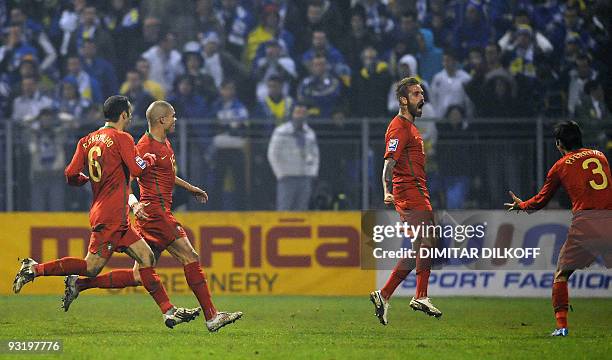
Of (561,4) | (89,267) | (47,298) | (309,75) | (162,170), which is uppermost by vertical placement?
(561,4)

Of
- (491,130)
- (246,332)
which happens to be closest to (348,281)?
(491,130)

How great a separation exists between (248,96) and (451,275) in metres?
4.96

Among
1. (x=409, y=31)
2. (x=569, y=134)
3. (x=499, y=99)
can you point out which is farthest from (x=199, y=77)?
(x=569, y=134)

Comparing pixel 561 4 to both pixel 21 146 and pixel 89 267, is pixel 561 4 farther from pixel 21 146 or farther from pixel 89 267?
pixel 89 267

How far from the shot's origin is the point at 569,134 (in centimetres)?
1102

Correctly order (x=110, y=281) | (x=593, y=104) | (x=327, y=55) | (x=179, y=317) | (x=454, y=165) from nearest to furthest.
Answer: (x=179, y=317), (x=110, y=281), (x=454, y=165), (x=593, y=104), (x=327, y=55)

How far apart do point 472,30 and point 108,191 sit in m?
10.5

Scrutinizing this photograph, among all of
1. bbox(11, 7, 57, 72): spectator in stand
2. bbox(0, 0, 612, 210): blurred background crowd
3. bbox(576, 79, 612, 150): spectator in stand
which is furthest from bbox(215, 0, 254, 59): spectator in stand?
bbox(576, 79, 612, 150): spectator in stand

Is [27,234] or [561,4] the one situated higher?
[561,4]

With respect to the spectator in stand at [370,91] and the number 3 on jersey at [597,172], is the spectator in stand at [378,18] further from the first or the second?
the number 3 on jersey at [597,172]

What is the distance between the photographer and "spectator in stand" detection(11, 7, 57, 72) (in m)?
20.7

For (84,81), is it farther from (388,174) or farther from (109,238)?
(388,174)

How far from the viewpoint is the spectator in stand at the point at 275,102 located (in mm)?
19094

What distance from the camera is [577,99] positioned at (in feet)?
62.4
